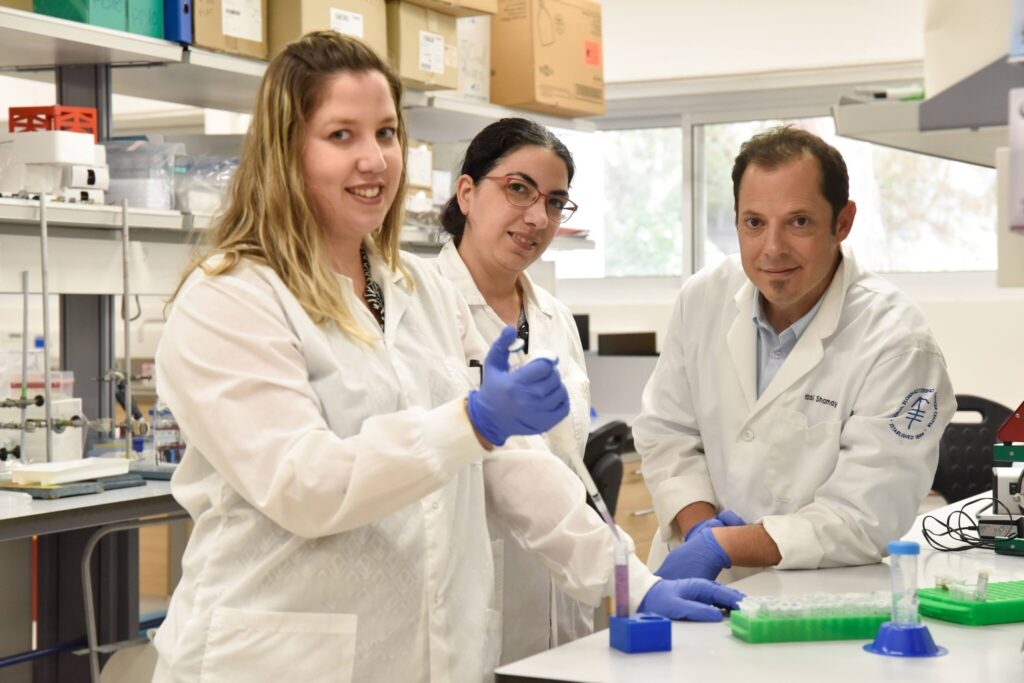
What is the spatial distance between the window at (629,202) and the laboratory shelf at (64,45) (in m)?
2.83

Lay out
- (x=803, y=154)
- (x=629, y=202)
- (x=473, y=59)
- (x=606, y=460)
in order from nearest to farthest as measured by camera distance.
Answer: (x=803, y=154) → (x=606, y=460) → (x=473, y=59) → (x=629, y=202)

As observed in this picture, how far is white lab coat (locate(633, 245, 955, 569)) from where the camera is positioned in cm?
191

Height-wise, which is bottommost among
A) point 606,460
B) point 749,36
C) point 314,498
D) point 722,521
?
point 606,460

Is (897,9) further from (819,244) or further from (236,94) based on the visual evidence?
(819,244)

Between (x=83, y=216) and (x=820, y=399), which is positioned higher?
(x=83, y=216)

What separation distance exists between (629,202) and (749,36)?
3.24 feet

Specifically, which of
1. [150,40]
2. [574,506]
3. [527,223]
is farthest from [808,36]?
[574,506]

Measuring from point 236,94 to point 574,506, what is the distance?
95.3 inches

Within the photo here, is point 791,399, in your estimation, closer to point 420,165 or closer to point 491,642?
point 491,642

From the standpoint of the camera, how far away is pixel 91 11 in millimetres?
2980

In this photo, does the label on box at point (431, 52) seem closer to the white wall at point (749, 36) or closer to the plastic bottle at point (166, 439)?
the plastic bottle at point (166, 439)

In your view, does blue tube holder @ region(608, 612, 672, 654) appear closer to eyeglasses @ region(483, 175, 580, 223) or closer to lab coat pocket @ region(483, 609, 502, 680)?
lab coat pocket @ region(483, 609, 502, 680)

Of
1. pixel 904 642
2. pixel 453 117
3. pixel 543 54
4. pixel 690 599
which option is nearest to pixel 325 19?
pixel 453 117

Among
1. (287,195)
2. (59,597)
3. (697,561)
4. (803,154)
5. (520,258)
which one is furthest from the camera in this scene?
(59,597)
